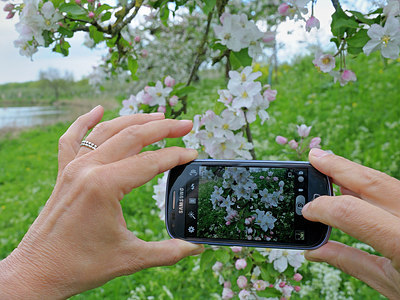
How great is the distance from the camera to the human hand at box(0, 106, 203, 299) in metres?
0.89

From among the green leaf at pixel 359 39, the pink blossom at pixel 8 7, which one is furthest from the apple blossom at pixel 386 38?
the pink blossom at pixel 8 7

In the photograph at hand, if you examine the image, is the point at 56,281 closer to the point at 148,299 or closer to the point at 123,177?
the point at 123,177

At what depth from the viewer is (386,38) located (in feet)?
3.81

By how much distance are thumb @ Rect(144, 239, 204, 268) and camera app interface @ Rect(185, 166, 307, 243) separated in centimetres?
9

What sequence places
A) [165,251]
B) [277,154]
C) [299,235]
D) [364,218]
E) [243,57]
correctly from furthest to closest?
[277,154] < [243,57] < [299,235] < [165,251] < [364,218]

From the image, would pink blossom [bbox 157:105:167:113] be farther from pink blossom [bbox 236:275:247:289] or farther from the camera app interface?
pink blossom [bbox 236:275:247:289]

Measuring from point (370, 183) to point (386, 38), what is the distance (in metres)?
0.55

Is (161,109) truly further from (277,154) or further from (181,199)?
(277,154)

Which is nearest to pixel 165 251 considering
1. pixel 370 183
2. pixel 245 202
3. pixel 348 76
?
pixel 245 202

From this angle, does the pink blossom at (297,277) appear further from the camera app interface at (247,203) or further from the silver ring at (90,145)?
the silver ring at (90,145)

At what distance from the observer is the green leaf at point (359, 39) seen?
123 centimetres

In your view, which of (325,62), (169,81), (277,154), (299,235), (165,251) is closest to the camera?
(165,251)

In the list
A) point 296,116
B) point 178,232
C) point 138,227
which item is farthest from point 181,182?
point 296,116

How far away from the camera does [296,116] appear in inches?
184
